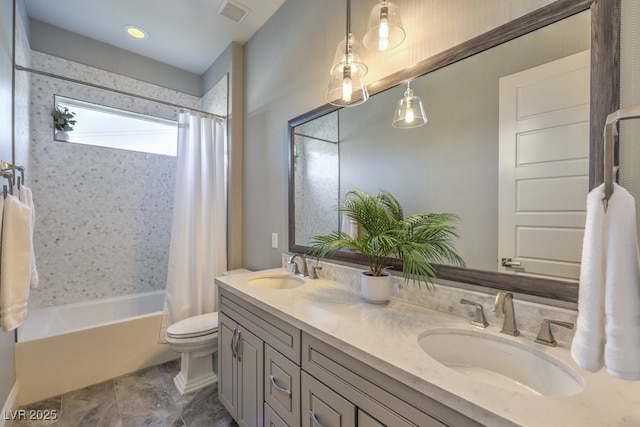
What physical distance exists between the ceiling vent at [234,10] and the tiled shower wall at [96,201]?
2.29ft

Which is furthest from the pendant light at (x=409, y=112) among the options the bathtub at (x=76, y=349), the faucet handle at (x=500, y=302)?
the bathtub at (x=76, y=349)

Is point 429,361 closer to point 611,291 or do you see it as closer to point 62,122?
point 611,291

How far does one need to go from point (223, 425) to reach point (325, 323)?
123 cm

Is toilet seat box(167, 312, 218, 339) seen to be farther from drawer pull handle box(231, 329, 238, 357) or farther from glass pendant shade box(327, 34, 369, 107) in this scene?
glass pendant shade box(327, 34, 369, 107)

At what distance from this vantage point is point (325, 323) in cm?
99

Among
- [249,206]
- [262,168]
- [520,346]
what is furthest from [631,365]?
[249,206]

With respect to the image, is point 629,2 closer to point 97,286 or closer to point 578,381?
point 578,381

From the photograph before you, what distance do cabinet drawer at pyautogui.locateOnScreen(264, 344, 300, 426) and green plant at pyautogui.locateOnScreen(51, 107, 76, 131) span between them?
2792mm

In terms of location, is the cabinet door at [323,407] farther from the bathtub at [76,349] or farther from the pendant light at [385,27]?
the bathtub at [76,349]

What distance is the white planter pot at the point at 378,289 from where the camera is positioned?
1194 millimetres

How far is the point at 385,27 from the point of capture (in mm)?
1207

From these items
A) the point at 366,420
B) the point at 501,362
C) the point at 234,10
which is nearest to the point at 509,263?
the point at 501,362

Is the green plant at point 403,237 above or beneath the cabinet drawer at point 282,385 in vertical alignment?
above

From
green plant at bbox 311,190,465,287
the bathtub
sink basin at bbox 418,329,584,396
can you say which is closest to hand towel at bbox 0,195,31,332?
the bathtub
